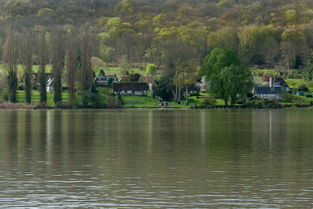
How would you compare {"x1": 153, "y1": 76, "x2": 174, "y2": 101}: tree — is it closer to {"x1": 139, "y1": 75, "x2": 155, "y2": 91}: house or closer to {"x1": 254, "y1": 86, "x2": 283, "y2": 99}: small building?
{"x1": 139, "y1": 75, "x2": 155, "y2": 91}: house

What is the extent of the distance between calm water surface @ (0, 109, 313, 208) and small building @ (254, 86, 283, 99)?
8526 cm

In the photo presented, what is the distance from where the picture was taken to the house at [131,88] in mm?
134375

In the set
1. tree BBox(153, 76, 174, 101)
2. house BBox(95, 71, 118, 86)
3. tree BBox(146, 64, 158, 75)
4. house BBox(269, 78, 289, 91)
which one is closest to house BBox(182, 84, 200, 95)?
tree BBox(153, 76, 174, 101)

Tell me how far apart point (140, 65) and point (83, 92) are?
65016 millimetres

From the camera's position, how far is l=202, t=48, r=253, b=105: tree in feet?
393

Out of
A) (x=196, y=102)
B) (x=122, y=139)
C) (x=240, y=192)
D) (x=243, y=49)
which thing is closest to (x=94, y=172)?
(x=240, y=192)

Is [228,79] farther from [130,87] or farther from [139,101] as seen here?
[130,87]

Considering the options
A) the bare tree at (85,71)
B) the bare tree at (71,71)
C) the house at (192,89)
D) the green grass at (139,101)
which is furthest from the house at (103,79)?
the bare tree at (71,71)

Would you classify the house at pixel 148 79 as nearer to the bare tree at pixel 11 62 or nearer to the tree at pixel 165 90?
the tree at pixel 165 90

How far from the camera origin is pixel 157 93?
127000mm

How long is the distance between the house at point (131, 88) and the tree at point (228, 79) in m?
12.0

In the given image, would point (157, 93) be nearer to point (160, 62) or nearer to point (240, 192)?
point (160, 62)

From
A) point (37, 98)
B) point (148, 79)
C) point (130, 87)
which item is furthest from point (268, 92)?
point (37, 98)

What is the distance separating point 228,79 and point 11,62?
112 ft
